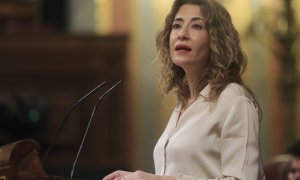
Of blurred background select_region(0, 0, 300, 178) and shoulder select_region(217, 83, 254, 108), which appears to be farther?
blurred background select_region(0, 0, 300, 178)

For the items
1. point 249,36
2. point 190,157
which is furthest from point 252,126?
point 249,36

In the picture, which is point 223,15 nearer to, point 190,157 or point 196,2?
point 196,2

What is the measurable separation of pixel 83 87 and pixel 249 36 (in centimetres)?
169

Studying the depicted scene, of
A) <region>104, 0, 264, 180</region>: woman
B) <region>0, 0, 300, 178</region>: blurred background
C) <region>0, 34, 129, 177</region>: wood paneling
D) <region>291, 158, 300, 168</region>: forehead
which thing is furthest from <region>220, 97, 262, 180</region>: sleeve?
<region>0, 34, 129, 177</region>: wood paneling

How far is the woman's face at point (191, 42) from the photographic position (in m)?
1.95

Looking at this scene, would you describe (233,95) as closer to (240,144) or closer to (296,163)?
(240,144)

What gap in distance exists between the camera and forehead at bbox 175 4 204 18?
1983 millimetres

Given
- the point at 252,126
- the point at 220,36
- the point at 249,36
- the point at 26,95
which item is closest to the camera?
the point at 252,126

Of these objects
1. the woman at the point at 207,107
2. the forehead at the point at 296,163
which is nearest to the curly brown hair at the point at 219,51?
the woman at the point at 207,107

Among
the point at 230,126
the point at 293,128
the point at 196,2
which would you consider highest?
the point at 196,2

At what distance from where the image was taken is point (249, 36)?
22.8 feet

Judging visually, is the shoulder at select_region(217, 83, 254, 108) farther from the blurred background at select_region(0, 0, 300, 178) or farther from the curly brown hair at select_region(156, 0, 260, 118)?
the blurred background at select_region(0, 0, 300, 178)

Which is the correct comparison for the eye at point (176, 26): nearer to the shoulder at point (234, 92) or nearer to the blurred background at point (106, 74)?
the shoulder at point (234, 92)

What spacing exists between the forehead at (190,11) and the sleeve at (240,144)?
0.26 meters
